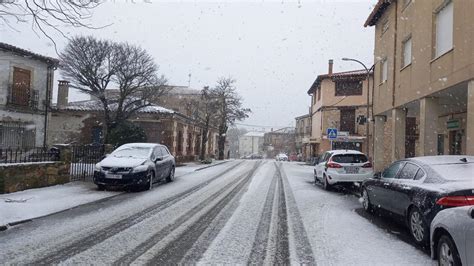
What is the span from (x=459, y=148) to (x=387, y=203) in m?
9.67

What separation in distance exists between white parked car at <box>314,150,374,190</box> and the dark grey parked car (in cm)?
619

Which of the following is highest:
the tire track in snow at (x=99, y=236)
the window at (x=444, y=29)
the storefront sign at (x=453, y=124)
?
the window at (x=444, y=29)

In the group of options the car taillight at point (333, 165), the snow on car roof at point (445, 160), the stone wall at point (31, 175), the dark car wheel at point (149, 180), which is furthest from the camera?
the car taillight at point (333, 165)

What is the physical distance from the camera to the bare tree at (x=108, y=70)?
76.2ft

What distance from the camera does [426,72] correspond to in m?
13.2

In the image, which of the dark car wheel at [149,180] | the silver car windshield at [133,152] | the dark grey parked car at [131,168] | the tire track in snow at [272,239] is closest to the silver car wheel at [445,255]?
the tire track in snow at [272,239]

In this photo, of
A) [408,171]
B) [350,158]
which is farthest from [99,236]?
[350,158]

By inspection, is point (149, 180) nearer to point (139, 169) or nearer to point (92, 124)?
point (139, 169)

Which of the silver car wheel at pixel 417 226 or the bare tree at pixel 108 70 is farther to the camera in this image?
the bare tree at pixel 108 70

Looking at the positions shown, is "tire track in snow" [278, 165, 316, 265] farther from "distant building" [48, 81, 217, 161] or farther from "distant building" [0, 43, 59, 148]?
"distant building" [48, 81, 217, 161]

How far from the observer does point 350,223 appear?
8.40 m

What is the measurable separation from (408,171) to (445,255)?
9.96 ft

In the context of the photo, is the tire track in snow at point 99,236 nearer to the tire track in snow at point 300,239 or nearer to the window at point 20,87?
the tire track in snow at point 300,239

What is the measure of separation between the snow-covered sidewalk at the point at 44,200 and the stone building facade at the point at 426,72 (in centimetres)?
974
